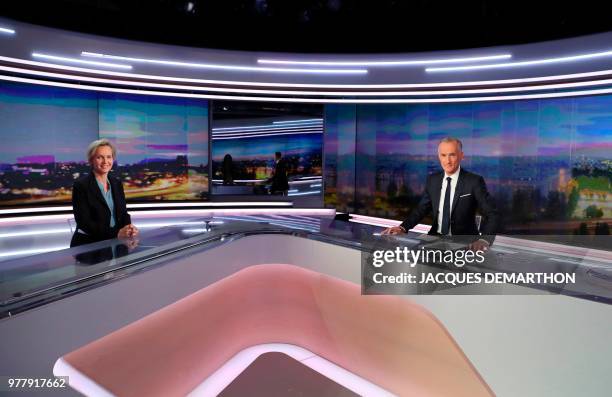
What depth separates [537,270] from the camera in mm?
1575

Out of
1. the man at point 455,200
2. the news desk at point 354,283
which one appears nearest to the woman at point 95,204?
the news desk at point 354,283

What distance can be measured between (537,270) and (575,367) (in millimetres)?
343

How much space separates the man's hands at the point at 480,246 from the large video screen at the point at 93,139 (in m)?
5.53

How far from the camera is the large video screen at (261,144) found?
21.9ft

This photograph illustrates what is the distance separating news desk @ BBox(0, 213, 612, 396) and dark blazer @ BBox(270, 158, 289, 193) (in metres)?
4.62

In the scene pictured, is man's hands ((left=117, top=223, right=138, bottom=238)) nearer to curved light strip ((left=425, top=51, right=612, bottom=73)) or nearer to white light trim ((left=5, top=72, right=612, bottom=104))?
white light trim ((left=5, top=72, right=612, bottom=104))

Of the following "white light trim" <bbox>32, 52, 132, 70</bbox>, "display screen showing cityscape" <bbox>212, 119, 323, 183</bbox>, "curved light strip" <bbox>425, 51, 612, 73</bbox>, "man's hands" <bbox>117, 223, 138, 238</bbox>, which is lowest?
"man's hands" <bbox>117, 223, 138, 238</bbox>

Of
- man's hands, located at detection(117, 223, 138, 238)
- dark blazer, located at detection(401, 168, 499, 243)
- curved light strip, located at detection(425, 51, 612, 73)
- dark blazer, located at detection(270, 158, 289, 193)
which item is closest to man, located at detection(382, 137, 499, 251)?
dark blazer, located at detection(401, 168, 499, 243)

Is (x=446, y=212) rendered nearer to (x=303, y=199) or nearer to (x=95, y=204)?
(x=95, y=204)

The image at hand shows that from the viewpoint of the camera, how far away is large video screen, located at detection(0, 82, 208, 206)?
5383mm

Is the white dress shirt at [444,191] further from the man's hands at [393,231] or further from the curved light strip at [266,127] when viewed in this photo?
the curved light strip at [266,127]

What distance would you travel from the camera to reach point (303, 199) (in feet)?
22.7

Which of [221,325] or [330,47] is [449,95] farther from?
[221,325]

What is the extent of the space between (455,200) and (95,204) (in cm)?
211
